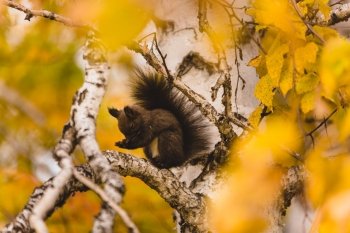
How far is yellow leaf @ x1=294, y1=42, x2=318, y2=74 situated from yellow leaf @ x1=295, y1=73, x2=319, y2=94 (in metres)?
0.10

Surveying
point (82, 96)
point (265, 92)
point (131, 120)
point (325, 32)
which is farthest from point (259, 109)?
point (131, 120)

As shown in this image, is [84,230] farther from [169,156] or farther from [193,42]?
[193,42]

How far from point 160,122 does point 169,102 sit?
0.14 meters

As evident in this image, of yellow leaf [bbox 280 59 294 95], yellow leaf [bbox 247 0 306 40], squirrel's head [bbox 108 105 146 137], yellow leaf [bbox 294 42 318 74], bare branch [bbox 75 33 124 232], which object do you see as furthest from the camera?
squirrel's head [bbox 108 105 146 137]

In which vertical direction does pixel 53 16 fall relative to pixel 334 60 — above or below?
above

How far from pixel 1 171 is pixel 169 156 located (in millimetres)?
1809

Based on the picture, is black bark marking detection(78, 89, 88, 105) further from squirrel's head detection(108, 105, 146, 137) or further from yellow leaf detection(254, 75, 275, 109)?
squirrel's head detection(108, 105, 146, 137)

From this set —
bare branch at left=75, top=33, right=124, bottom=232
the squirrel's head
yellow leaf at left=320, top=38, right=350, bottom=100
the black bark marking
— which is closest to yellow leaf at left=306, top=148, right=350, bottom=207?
yellow leaf at left=320, top=38, right=350, bottom=100

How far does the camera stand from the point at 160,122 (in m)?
3.10

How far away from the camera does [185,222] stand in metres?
2.25

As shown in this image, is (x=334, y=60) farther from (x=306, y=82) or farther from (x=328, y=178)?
(x=306, y=82)

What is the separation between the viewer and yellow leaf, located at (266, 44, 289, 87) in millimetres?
2047

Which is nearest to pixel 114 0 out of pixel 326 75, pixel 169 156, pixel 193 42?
pixel 326 75

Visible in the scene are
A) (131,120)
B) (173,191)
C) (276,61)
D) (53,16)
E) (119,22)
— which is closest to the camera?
(119,22)
